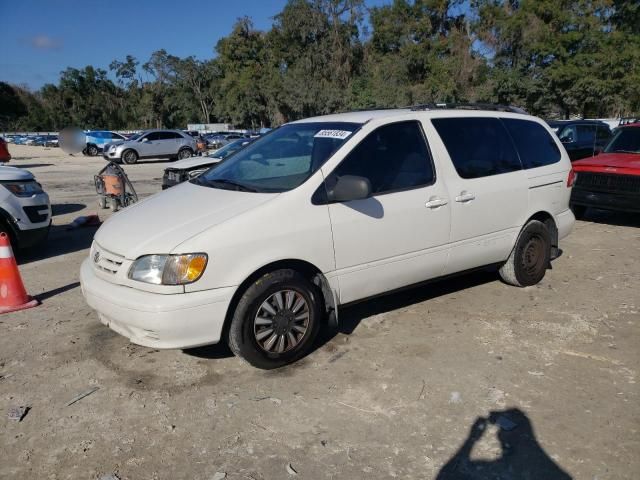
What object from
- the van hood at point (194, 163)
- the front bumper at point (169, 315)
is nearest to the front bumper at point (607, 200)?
the front bumper at point (169, 315)

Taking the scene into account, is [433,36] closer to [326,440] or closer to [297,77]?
[297,77]

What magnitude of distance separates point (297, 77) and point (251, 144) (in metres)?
55.2

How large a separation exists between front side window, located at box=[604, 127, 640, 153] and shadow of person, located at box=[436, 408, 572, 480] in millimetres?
7141

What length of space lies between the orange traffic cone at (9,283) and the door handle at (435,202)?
3.88m

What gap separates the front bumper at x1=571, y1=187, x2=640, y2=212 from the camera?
773cm

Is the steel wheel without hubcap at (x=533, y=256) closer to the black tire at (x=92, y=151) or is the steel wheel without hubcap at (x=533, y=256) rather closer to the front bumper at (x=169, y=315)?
the front bumper at (x=169, y=315)

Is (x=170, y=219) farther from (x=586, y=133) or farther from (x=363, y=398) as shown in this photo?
(x=586, y=133)

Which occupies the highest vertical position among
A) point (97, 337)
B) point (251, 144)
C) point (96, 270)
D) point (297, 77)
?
point (297, 77)

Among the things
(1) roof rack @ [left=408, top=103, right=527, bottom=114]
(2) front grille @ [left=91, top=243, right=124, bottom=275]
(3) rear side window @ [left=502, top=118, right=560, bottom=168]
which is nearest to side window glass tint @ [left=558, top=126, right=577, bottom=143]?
(3) rear side window @ [left=502, top=118, right=560, bottom=168]

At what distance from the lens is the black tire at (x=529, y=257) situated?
516cm

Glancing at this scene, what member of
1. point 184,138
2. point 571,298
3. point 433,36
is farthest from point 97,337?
point 433,36

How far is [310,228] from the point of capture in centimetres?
365

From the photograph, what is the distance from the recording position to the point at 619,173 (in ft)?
25.7

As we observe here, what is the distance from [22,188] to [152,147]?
20.4 meters
